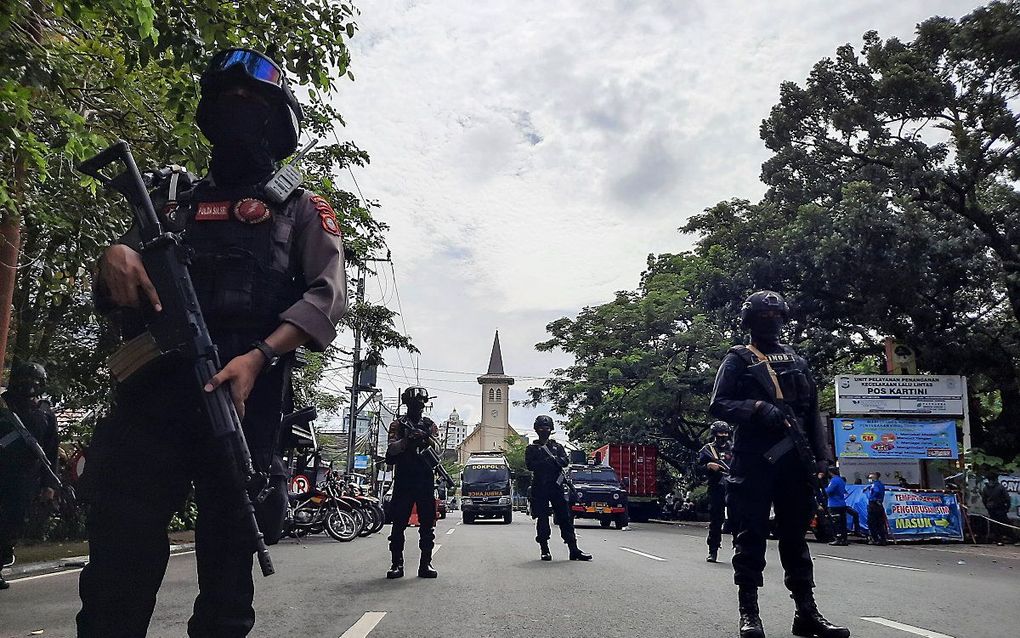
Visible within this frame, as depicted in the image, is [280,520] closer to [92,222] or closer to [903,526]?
[92,222]

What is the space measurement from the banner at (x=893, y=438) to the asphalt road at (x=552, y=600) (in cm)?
977

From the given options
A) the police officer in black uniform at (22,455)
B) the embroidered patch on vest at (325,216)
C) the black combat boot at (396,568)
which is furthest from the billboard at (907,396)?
the embroidered patch on vest at (325,216)

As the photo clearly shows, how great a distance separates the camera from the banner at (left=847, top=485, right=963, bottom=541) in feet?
60.6

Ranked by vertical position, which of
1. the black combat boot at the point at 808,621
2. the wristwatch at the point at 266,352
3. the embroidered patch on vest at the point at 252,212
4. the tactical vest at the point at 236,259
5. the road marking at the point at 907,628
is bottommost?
the road marking at the point at 907,628

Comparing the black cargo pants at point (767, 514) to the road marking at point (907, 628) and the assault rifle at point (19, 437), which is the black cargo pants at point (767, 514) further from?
the assault rifle at point (19, 437)

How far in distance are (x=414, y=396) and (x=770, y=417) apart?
4391 millimetres

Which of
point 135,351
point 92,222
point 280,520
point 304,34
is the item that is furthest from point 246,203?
point 92,222

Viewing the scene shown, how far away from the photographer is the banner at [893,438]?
20.3m

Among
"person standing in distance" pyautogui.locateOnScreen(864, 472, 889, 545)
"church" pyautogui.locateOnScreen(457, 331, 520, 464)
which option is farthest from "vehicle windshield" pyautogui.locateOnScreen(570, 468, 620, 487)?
"church" pyautogui.locateOnScreen(457, 331, 520, 464)

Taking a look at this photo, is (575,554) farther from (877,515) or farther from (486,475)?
(486,475)

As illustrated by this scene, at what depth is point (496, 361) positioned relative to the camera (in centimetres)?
12506

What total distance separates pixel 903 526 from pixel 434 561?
41.8 feet

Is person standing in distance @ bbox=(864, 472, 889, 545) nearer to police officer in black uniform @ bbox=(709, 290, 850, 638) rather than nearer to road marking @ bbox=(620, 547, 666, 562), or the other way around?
road marking @ bbox=(620, 547, 666, 562)

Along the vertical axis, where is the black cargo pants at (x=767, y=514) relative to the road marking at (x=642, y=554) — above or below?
above
